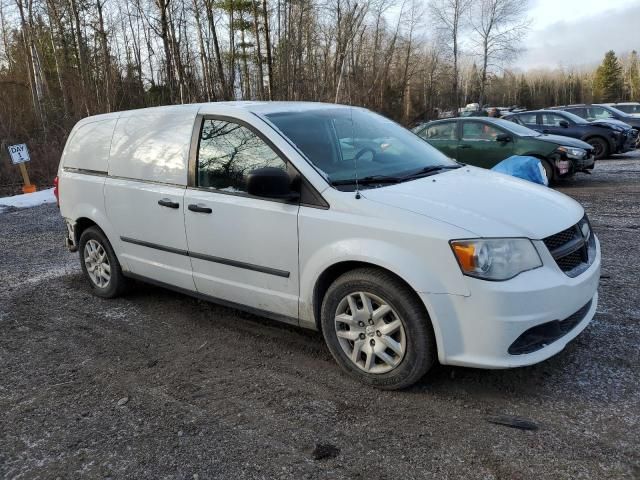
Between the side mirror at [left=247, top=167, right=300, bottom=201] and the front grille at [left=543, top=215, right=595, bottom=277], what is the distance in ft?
5.06

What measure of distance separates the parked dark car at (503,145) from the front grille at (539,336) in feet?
26.4

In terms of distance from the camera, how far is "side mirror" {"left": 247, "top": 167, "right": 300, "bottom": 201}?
3.20m

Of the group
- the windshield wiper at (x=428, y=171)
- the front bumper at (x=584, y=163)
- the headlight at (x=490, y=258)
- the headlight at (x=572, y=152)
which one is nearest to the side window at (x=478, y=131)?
the headlight at (x=572, y=152)

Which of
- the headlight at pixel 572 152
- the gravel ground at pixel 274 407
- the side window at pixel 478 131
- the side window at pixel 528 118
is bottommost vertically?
the gravel ground at pixel 274 407

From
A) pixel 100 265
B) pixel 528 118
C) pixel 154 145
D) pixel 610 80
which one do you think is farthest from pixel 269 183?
pixel 610 80

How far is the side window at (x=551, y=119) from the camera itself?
1541 centimetres

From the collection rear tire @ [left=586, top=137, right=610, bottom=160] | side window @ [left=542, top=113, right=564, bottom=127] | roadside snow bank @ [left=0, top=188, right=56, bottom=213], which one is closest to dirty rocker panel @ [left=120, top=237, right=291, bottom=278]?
roadside snow bank @ [left=0, top=188, right=56, bottom=213]

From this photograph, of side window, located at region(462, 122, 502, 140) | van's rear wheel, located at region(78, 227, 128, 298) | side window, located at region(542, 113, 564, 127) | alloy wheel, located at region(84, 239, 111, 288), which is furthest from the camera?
side window, located at region(542, 113, 564, 127)

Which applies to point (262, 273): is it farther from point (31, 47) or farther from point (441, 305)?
point (31, 47)

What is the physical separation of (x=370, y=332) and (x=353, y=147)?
4.57 ft

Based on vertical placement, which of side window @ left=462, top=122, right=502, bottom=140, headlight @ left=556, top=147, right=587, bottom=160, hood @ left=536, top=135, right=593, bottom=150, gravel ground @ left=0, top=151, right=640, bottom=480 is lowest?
gravel ground @ left=0, top=151, right=640, bottom=480

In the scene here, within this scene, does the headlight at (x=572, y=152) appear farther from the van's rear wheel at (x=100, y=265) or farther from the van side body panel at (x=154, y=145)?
the van's rear wheel at (x=100, y=265)

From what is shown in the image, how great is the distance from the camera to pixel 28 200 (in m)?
11.9

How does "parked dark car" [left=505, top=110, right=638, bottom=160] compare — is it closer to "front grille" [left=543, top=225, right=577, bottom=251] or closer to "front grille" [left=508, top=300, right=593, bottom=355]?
"front grille" [left=543, top=225, right=577, bottom=251]
